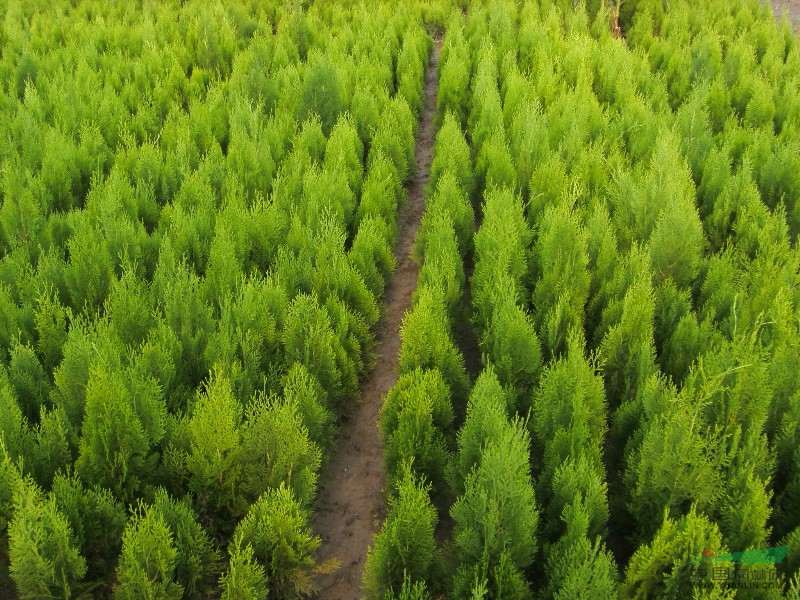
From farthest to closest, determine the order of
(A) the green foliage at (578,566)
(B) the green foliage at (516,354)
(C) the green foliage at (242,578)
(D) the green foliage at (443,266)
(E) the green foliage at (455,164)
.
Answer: (E) the green foliage at (455,164)
(D) the green foliage at (443,266)
(B) the green foliage at (516,354)
(C) the green foliage at (242,578)
(A) the green foliage at (578,566)

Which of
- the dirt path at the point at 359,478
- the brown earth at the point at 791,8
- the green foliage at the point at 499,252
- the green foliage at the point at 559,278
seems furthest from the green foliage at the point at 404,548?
the brown earth at the point at 791,8

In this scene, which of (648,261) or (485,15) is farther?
(485,15)

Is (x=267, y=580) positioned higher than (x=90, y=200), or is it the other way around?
(x=90, y=200)

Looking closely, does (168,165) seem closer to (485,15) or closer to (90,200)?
(90,200)

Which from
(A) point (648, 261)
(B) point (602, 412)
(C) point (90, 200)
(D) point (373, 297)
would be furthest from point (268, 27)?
(B) point (602, 412)

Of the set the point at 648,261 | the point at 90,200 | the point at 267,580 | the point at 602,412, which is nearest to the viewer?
the point at 267,580

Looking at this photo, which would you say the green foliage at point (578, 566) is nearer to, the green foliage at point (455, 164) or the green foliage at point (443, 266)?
the green foliage at point (443, 266)
